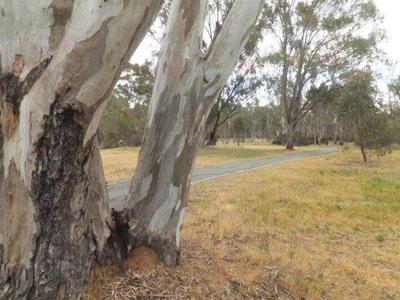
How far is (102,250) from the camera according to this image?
106 inches

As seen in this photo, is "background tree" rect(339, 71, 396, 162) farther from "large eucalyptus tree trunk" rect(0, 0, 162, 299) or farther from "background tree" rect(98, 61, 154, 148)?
"background tree" rect(98, 61, 154, 148)

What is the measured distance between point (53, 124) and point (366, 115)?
64.2 feet

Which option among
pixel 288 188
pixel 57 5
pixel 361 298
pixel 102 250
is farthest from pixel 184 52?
pixel 288 188

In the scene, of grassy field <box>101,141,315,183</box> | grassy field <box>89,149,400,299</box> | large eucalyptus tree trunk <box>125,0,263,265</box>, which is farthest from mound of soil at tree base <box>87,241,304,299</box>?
grassy field <box>101,141,315,183</box>

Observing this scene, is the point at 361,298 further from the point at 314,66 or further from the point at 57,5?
the point at 314,66

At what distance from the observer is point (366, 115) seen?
19219 millimetres

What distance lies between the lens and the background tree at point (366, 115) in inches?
757

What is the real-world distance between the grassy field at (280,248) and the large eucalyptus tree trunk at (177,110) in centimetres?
34

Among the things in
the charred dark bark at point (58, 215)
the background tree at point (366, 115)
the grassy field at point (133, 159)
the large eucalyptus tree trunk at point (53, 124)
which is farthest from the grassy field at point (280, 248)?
the background tree at point (366, 115)

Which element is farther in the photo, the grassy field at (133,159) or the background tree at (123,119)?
the background tree at (123,119)

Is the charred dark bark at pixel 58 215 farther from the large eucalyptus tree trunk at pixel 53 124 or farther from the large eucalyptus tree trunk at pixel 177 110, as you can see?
the large eucalyptus tree trunk at pixel 177 110

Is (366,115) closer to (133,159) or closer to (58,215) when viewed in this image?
(133,159)

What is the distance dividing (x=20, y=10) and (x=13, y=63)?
0.32m

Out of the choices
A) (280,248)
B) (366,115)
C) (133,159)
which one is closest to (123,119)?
(133,159)
